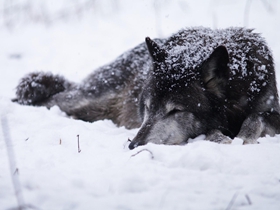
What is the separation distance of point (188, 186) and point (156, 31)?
22.5 feet

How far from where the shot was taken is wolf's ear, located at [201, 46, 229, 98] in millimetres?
3049

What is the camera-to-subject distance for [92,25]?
9.80 m

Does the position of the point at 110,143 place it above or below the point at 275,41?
below

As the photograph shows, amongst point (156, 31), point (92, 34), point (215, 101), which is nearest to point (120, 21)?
point (92, 34)

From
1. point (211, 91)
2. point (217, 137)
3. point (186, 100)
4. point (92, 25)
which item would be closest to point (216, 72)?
point (211, 91)

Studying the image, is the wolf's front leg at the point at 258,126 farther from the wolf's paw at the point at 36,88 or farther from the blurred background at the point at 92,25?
the wolf's paw at the point at 36,88

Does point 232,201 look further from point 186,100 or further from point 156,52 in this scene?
point 156,52

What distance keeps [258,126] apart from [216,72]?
0.72 metres

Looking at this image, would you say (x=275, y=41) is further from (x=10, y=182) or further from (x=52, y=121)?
(x=10, y=182)

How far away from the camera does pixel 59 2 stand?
1123cm

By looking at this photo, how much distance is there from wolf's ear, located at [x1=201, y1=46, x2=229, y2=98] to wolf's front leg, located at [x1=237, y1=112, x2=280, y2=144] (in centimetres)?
42

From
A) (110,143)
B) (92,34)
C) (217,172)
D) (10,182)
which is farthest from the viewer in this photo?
(92,34)

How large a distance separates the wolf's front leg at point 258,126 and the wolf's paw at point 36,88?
3391 mm

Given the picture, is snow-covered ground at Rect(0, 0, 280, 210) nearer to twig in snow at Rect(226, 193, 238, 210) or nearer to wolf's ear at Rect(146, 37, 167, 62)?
twig in snow at Rect(226, 193, 238, 210)
